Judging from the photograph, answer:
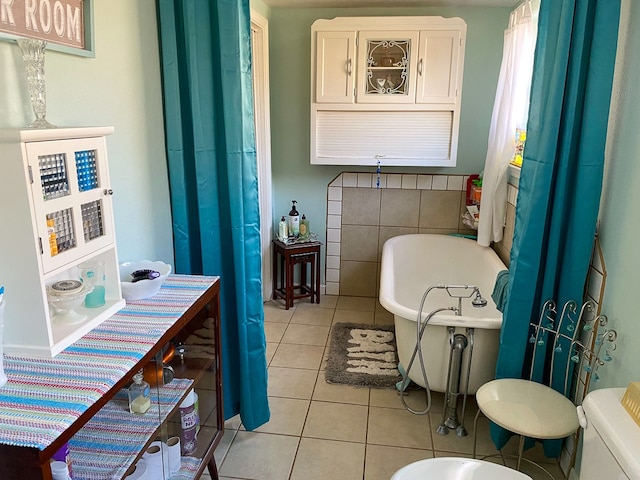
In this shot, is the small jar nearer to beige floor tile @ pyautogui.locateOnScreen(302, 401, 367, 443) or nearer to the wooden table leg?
beige floor tile @ pyautogui.locateOnScreen(302, 401, 367, 443)

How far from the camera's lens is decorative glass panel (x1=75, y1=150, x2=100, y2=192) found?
4.35 feet

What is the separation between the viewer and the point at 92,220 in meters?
1.39

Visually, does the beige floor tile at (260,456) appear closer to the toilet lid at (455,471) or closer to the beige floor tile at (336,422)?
the beige floor tile at (336,422)

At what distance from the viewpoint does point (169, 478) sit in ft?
5.54

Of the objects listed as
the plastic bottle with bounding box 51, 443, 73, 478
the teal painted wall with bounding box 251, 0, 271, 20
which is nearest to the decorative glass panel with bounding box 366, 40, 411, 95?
the teal painted wall with bounding box 251, 0, 271, 20

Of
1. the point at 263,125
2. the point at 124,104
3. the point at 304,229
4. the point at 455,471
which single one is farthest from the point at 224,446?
the point at 263,125

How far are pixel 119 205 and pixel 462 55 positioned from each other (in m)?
2.54

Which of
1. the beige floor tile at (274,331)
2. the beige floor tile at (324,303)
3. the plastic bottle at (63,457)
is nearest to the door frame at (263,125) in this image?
the beige floor tile at (324,303)

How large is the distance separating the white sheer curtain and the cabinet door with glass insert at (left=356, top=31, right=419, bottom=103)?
1.97 ft

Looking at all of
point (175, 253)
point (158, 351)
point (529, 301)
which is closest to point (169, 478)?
point (158, 351)

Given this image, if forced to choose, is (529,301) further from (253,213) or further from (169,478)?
(169,478)

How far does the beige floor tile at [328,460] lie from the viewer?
2137mm

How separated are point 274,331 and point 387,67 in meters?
2.00

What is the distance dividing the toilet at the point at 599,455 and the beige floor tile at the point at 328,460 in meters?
0.73
